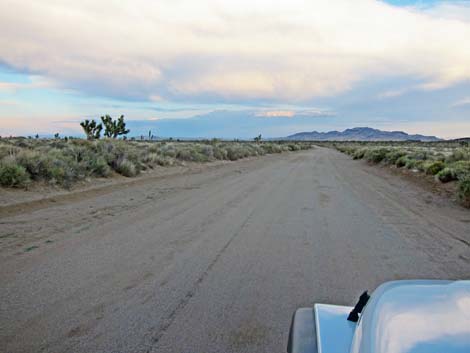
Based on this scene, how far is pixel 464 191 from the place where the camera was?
12.1 meters

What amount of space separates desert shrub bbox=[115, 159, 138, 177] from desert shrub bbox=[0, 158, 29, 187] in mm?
5715

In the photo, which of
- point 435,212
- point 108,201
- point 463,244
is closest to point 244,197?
point 108,201

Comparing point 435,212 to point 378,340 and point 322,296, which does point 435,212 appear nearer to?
point 322,296

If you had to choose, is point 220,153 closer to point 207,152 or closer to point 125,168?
point 207,152

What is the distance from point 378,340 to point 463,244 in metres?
6.57

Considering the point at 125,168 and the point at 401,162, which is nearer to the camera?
the point at 125,168

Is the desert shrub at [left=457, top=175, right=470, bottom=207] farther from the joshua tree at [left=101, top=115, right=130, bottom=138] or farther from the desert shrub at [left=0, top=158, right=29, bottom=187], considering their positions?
the joshua tree at [left=101, top=115, right=130, bottom=138]

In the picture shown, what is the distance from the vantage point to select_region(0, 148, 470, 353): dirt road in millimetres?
4017

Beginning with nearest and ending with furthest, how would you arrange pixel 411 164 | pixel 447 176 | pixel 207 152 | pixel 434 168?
pixel 447 176
pixel 434 168
pixel 411 164
pixel 207 152

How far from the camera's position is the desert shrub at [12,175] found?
1245 centimetres

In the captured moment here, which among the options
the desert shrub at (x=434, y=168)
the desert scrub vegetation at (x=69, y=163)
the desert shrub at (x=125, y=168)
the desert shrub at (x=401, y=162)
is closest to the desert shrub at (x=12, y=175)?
the desert scrub vegetation at (x=69, y=163)

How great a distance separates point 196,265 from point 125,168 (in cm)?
1372

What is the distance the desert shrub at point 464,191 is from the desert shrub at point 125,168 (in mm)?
13107

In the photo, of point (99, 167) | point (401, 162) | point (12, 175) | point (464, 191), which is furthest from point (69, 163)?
point (401, 162)
